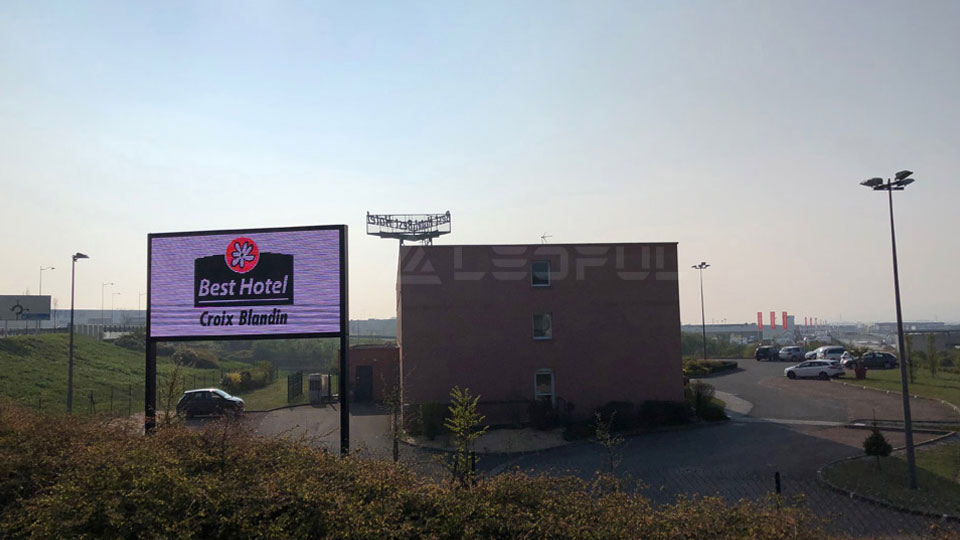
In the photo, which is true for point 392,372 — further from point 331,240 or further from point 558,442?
point 331,240

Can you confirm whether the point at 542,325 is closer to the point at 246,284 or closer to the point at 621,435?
the point at 621,435

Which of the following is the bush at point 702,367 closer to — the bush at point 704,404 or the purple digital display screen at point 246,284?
the bush at point 704,404

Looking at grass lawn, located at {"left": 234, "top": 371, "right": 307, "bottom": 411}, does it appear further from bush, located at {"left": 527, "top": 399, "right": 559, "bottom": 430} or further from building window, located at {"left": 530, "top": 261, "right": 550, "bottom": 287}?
building window, located at {"left": 530, "top": 261, "right": 550, "bottom": 287}

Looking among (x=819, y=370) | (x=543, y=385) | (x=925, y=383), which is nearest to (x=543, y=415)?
(x=543, y=385)

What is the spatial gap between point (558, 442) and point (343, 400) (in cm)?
1156

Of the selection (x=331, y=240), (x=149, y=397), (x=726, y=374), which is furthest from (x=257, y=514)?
(x=726, y=374)

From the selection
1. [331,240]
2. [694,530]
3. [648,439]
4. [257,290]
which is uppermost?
[331,240]

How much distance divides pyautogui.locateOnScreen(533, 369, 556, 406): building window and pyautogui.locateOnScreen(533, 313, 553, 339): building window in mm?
1520

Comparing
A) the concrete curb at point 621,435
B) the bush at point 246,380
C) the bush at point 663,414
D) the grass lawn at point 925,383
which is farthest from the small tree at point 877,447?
the bush at point 246,380

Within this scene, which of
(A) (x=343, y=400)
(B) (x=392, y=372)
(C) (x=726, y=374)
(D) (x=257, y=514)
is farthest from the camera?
(C) (x=726, y=374)

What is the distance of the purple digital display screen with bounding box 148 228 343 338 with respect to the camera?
13.2 m

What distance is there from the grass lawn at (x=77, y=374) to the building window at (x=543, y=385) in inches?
693

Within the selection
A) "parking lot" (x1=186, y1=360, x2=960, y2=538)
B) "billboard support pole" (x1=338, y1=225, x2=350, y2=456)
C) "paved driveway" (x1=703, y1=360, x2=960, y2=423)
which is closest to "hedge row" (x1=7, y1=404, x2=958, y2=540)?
"parking lot" (x1=186, y1=360, x2=960, y2=538)

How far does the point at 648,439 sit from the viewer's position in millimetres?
22578
